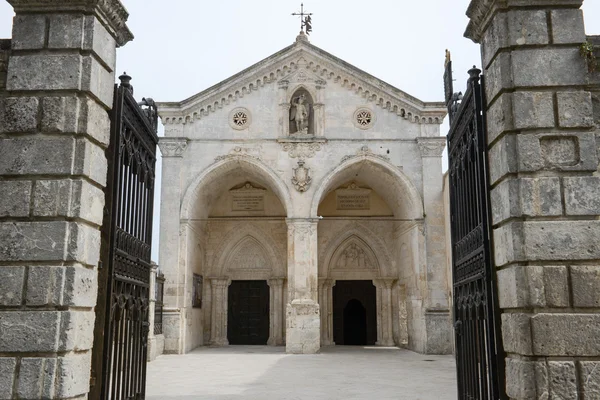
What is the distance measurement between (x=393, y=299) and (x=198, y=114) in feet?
32.3

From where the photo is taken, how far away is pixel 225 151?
19.3 meters

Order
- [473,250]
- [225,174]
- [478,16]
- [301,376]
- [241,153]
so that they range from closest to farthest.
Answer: [478,16] < [473,250] < [301,376] < [241,153] < [225,174]

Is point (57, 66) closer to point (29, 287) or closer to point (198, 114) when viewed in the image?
point (29, 287)

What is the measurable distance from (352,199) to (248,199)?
13.2ft

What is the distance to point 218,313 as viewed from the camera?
21594 mm

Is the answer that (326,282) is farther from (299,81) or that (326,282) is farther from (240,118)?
(299,81)

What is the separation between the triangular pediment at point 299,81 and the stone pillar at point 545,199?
14.7m

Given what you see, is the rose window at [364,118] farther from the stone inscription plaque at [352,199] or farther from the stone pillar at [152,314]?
the stone pillar at [152,314]

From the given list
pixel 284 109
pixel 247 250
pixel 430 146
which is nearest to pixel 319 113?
pixel 284 109

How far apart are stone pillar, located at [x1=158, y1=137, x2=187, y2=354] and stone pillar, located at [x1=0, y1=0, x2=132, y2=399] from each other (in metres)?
13.6

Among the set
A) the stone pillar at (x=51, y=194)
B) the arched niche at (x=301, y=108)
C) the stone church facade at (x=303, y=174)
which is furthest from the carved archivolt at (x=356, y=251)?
the stone pillar at (x=51, y=194)

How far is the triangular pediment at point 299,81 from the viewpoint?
64.0 ft

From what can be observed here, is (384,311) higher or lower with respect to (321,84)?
lower

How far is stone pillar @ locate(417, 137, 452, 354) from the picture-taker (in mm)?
18094
